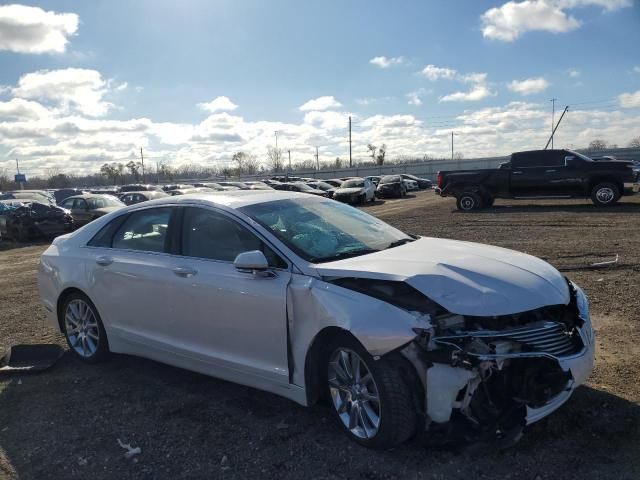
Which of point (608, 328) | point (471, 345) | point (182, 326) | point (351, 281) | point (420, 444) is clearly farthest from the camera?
point (608, 328)

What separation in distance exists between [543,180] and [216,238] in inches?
637

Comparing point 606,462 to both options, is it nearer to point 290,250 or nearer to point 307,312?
point 307,312

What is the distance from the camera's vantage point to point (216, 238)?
4070 millimetres

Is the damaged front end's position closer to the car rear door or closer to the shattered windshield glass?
the shattered windshield glass

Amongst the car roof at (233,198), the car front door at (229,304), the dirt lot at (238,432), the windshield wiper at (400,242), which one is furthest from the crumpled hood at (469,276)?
the car roof at (233,198)

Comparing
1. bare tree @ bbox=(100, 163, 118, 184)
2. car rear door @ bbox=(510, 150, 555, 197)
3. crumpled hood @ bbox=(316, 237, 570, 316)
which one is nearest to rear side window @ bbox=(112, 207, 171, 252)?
crumpled hood @ bbox=(316, 237, 570, 316)

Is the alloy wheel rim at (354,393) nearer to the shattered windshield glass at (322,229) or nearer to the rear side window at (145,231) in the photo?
the shattered windshield glass at (322,229)

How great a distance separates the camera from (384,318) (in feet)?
9.80

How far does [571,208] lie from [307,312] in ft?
53.7

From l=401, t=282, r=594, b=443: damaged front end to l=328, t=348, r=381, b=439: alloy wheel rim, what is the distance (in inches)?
13.7

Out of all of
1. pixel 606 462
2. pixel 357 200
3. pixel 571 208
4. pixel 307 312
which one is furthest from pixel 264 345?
pixel 357 200

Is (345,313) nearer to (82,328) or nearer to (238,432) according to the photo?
(238,432)

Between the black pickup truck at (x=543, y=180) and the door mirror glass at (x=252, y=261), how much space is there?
648 inches

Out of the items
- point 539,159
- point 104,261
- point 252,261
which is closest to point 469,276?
point 252,261
